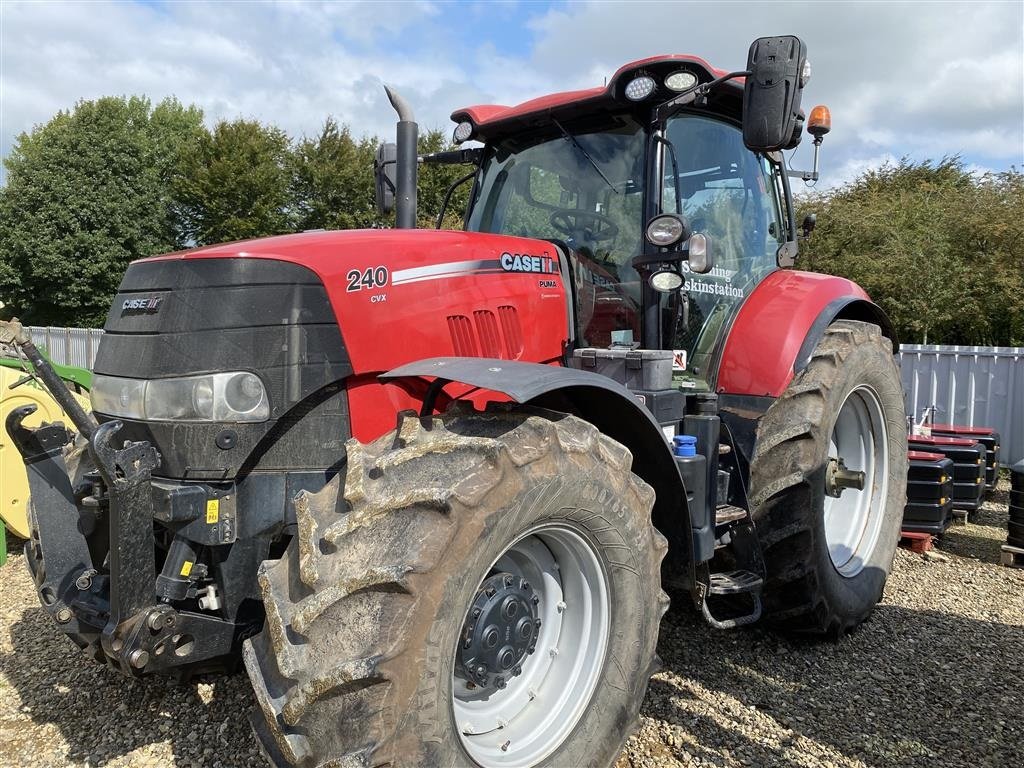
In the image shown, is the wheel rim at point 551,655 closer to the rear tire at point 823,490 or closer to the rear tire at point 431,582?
the rear tire at point 431,582

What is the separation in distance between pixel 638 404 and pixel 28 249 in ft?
88.9

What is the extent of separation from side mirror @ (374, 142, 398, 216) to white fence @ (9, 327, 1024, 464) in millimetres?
7562

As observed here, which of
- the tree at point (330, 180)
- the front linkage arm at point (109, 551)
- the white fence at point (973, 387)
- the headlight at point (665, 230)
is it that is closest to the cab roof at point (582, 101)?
the headlight at point (665, 230)

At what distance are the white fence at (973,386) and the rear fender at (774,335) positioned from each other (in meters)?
6.21

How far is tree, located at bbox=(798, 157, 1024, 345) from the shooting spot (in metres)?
14.8

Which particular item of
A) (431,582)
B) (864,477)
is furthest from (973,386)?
(431,582)

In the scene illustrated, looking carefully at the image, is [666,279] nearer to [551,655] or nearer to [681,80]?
[681,80]

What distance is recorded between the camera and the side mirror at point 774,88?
2.71 m

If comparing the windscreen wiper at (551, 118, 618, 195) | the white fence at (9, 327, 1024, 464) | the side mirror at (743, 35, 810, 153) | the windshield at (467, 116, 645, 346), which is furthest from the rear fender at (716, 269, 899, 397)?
the white fence at (9, 327, 1024, 464)

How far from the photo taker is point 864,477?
4.15 meters

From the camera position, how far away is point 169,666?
6.95 ft

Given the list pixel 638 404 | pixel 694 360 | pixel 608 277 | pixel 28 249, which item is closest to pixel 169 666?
pixel 638 404

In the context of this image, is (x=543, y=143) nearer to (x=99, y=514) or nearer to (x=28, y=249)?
(x=99, y=514)

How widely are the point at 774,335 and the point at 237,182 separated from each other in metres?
23.5
